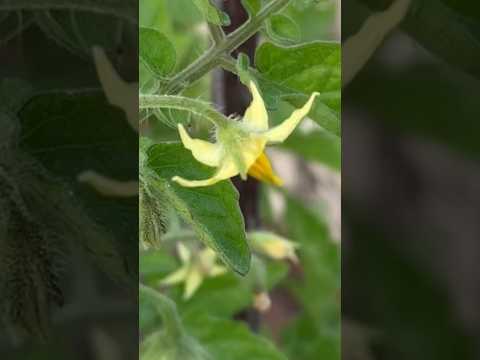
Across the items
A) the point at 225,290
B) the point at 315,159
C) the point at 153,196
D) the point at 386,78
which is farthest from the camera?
the point at 315,159

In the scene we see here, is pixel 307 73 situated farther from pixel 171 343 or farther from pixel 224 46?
pixel 171 343

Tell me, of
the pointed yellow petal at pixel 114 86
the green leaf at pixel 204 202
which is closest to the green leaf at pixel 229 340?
the green leaf at pixel 204 202

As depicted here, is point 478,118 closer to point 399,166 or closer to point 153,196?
point 399,166

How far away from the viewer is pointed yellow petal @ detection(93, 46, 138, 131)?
23 cm

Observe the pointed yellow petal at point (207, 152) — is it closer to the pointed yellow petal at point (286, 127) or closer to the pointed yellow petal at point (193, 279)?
the pointed yellow petal at point (286, 127)

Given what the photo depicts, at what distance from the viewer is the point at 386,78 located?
223 mm

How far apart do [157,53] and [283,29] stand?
0.19 feet

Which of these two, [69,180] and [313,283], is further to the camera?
[313,283]

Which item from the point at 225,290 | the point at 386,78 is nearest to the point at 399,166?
the point at 386,78

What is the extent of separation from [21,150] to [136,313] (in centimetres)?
6

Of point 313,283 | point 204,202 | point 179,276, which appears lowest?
point 313,283

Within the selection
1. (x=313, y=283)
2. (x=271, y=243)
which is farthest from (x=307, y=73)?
(x=313, y=283)

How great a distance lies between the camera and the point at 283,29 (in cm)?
35

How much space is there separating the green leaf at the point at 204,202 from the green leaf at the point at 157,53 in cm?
3
